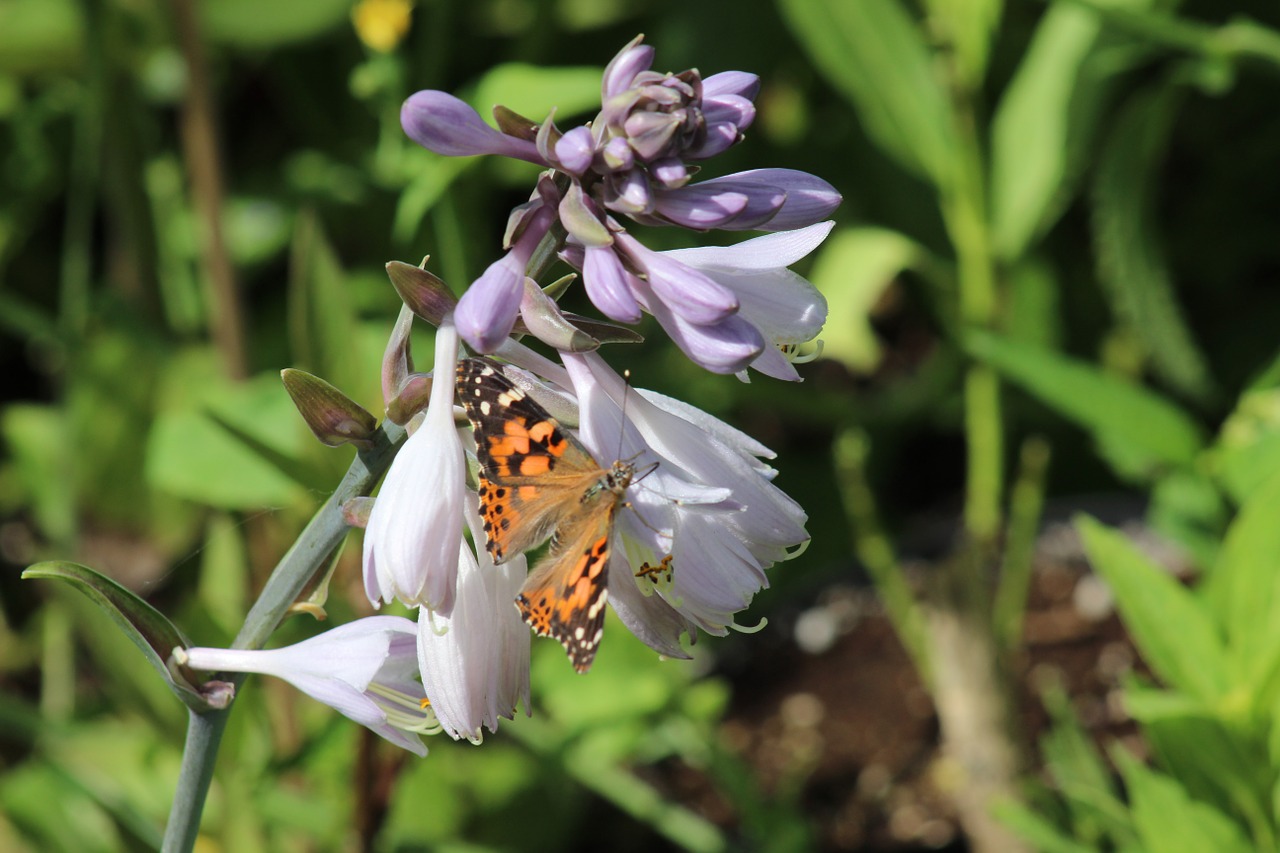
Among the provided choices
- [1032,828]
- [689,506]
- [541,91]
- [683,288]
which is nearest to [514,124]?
[683,288]

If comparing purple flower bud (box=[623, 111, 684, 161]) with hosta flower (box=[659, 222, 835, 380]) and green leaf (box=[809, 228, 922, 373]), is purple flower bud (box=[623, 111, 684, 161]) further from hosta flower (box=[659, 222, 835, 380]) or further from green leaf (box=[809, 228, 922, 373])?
green leaf (box=[809, 228, 922, 373])

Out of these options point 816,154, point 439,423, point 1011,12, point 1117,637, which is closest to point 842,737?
point 1117,637

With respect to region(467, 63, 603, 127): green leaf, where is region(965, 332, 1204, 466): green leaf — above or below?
below

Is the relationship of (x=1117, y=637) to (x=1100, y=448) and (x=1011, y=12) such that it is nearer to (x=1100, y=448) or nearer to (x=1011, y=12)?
(x=1100, y=448)

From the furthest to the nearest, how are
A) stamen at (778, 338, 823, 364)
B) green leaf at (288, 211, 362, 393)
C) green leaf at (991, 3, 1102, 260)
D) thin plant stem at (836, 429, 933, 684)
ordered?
green leaf at (991, 3, 1102, 260)
thin plant stem at (836, 429, 933, 684)
green leaf at (288, 211, 362, 393)
stamen at (778, 338, 823, 364)

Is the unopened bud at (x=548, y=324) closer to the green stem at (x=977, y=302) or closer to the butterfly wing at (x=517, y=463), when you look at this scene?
the butterfly wing at (x=517, y=463)

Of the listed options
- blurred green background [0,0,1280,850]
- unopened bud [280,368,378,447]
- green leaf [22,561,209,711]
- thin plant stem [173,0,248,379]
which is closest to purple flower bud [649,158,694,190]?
unopened bud [280,368,378,447]
